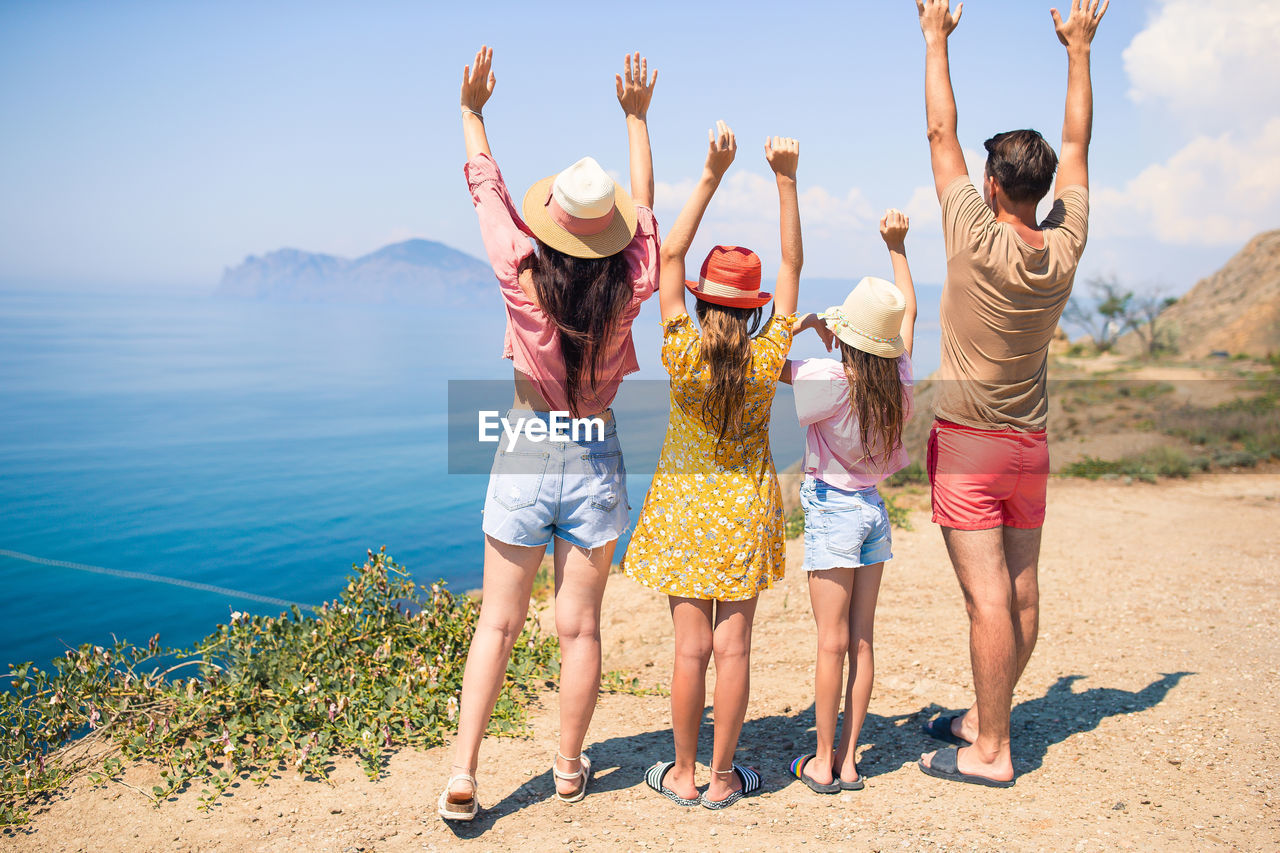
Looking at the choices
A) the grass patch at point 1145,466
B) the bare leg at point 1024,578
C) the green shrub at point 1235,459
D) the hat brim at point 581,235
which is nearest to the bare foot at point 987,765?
A: the bare leg at point 1024,578

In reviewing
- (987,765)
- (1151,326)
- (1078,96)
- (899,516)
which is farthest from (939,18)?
(1151,326)

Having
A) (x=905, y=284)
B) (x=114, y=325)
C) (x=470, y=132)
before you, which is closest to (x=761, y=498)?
(x=905, y=284)

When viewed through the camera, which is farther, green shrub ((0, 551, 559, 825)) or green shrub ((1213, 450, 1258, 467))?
green shrub ((1213, 450, 1258, 467))

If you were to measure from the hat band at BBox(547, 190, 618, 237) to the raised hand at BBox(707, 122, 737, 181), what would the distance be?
0.40 meters

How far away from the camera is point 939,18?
10.00ft

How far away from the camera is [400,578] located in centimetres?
433

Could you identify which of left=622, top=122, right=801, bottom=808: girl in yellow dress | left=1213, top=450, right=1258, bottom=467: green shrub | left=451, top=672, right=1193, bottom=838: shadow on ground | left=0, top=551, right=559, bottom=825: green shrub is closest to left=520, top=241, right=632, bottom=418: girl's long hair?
left=622, top=122, right=801, bottom=808: girl in yellow dress

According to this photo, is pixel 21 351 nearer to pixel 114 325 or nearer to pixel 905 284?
pixel 114 325

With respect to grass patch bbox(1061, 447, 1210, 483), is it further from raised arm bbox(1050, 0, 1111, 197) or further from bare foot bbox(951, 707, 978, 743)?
raised arm bbox(1050, 0, 1111, 197)

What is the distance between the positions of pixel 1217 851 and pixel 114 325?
53.0 metres

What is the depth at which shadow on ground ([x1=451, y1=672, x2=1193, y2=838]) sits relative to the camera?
321 cm

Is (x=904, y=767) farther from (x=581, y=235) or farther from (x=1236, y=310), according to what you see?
(x=1236, y=310)

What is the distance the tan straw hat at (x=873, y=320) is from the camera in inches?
112

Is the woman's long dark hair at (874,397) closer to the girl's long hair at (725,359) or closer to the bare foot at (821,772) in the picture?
the girl's long hair at (725,359)
